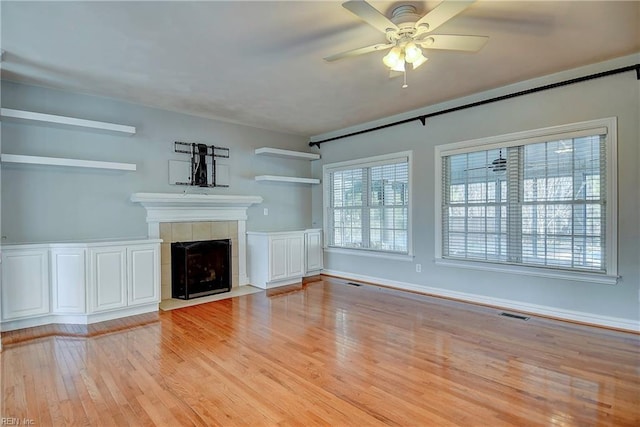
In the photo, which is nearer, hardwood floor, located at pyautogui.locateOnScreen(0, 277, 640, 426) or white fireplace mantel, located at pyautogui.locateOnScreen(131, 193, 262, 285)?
hardwood floor, located at pyautogui.locateOnScreen(0, 277, 640, 426)

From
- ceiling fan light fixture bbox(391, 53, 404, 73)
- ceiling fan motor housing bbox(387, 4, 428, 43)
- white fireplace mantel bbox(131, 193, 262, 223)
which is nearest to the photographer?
Result: ceiling fan motor housing bbox(387, 4, 428, 43)

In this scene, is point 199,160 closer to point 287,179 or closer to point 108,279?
point 287,179

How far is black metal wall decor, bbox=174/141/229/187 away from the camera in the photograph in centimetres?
502

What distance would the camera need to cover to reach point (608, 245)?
3457 millimetres

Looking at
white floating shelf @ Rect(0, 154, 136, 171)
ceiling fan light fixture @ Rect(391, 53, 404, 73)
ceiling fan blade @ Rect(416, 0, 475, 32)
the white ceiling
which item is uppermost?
the white ceiling

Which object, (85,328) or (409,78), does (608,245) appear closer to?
(409,78)

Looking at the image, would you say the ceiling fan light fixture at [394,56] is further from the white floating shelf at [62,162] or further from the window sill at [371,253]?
the white floating shelf at [62,162]

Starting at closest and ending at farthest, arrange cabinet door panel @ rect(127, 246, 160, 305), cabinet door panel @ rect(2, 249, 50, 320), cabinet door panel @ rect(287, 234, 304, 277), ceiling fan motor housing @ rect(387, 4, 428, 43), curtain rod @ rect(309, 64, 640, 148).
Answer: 1. ceiling fan motor housing @ rect(387, 4, 428, 43)
2. curtain rod @ rect(309, 64, 640, 148)
3. cabinet door panel @ rect(2, 249, 50, 320)
4. cabinet door panel @ rect(127, 246, 160, 305)
5. cabinet door panel @ rect(287, 234, 304, 277)

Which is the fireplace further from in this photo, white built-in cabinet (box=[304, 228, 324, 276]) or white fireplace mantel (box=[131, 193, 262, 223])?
white built-in cabinet (box=[304, 228, 324, 276])

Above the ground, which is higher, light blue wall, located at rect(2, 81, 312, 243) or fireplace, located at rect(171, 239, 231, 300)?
light blue wall, located at rect(2, 81, 312, 243)

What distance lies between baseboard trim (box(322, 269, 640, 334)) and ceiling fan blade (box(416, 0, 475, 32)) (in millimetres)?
3339

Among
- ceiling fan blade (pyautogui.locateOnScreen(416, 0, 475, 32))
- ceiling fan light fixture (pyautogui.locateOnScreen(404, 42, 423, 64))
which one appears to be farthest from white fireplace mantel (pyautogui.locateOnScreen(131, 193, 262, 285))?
ceiling fan blade (pyautogui.locateOnScreen(416, 0, 475, 32))

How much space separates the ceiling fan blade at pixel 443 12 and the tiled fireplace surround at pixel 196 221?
367cm

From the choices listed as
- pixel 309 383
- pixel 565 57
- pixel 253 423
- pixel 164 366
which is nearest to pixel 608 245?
pixel 565 57
